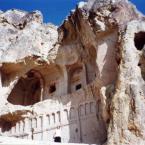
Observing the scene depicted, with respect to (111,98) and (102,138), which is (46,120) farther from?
(111,98)

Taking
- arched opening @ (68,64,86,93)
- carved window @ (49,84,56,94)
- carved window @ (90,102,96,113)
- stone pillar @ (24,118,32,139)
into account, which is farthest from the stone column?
carved window @ (90,102,96,113)

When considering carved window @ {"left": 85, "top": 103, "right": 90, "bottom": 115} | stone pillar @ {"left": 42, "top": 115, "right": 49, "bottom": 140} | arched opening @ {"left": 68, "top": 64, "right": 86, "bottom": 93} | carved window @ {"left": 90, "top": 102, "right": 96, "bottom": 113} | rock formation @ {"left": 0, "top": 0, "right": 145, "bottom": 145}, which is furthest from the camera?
arched opening @ {"left": 68, "top": 64, "right": 86, "bottom": 93}

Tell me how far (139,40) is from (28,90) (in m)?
9.77

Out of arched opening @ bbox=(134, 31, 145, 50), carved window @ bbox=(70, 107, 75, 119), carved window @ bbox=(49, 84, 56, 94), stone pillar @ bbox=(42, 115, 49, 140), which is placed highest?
arched opening @ bbox=(134, 31, 145, 50)

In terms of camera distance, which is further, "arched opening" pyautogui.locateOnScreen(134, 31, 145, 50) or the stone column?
the stone column

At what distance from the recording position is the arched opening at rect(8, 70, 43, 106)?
22881 millimetres

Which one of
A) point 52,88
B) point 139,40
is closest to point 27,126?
point 52,88

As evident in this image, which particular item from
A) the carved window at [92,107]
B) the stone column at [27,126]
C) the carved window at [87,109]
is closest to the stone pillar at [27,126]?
the stone column at [27,126]

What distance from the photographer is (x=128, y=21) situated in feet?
56.0

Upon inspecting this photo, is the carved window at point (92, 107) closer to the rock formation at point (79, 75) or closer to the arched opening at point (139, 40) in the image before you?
the rock formation at point (79, 75)

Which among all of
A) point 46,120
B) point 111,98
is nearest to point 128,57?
point 111,98

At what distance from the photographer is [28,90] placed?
937 inches

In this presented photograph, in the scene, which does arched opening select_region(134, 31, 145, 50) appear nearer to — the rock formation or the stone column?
the rock formation

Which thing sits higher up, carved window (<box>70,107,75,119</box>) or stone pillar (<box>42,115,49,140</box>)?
carved window (<box>70,107,75,119</box>)
